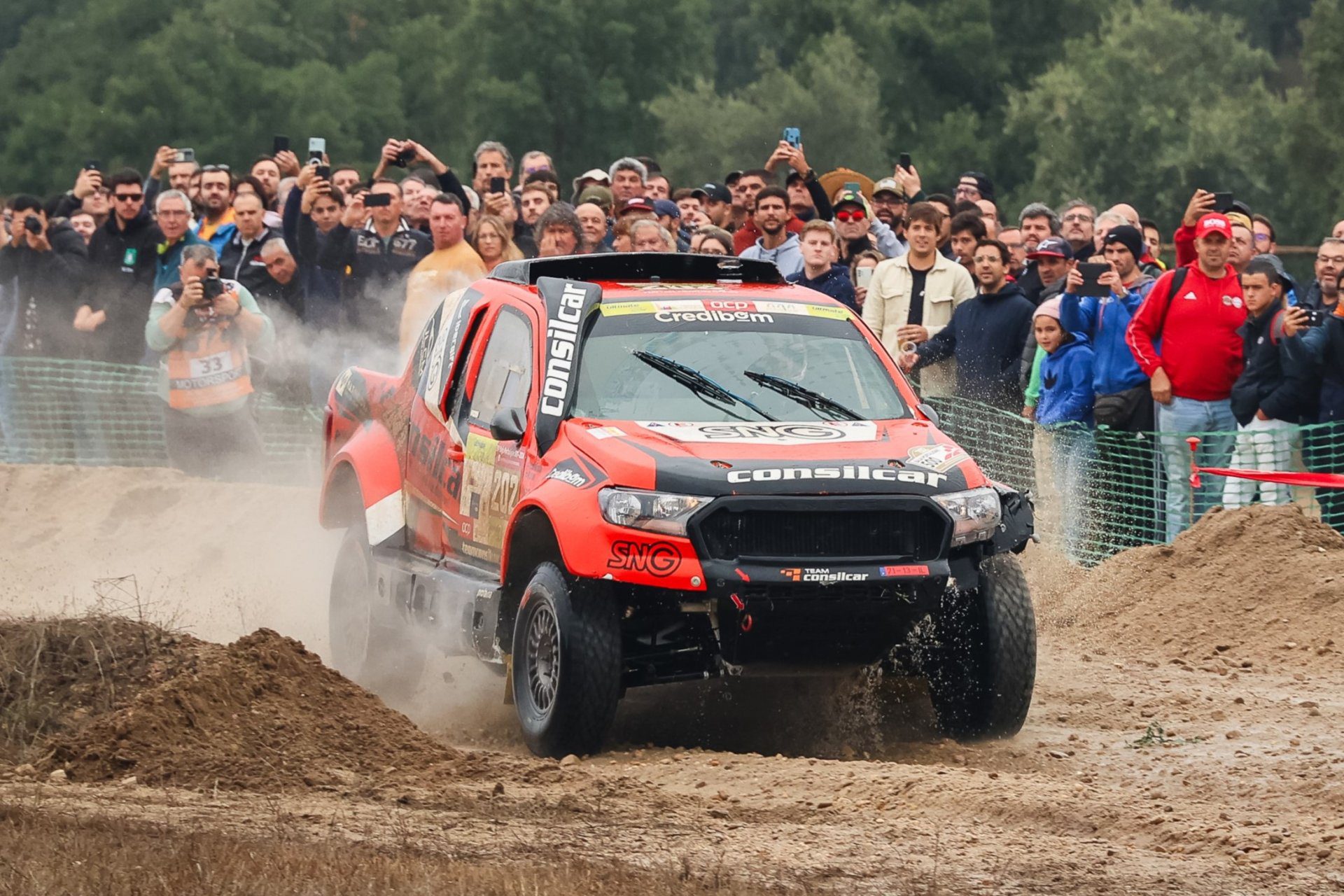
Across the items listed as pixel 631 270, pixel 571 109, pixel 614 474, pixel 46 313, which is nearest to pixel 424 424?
pixel 631 270

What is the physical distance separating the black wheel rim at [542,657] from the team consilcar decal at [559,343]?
77 cm

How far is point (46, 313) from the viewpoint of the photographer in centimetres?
1973

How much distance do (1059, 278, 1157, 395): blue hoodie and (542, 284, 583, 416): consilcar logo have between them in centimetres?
525

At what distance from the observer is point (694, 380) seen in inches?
375

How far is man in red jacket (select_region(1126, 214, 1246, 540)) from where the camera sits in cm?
1344

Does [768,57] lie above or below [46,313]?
Result: above

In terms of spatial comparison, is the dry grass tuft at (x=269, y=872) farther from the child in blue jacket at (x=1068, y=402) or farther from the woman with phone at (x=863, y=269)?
the woman with phone at (x=863, y=269)

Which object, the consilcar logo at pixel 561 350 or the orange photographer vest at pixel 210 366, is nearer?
the consilcar logo at pixel 561 350

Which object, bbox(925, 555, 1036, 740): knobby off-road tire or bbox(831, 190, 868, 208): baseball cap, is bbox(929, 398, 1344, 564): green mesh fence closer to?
bbox(831, 190, 868, 208): baseball cap

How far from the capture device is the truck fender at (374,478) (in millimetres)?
10938

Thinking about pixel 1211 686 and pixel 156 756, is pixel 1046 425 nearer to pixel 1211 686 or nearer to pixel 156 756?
pixel 1211 686

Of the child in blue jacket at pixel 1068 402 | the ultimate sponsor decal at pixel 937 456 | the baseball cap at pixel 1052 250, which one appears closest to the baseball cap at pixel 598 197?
the baseball cap at pixel 1052 250

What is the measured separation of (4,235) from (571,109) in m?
55.6

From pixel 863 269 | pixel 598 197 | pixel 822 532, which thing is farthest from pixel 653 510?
pixel 598 197
